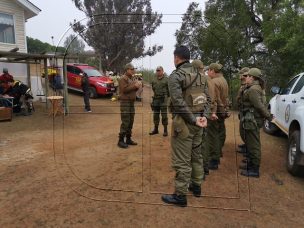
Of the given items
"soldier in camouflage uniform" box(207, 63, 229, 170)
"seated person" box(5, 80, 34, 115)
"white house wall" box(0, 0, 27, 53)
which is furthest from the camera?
"white house wall" box(0, 0, 27, 53)

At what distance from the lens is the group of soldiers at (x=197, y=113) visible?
3.67 m

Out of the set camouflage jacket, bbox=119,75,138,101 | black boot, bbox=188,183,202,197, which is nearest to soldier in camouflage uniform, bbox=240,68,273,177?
black boot, bbox=188,183,202,197

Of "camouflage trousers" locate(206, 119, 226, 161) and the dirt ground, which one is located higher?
"camouflage trousers" locate(206, 119, 226, 161)

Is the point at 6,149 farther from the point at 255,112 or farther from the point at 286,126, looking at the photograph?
the point at 286,126

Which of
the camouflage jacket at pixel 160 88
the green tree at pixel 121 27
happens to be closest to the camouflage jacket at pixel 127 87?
the green tree at pixel 121 27

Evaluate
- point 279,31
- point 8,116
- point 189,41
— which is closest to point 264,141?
point 189,41

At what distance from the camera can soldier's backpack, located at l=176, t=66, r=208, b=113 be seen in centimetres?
364

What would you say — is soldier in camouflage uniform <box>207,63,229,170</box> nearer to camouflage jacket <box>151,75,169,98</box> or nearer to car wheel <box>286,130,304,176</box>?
car wheel <box>286,130,304,176</box>

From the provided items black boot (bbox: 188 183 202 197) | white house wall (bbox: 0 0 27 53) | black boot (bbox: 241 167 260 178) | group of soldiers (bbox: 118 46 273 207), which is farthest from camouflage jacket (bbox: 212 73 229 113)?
white house wall (bbox: 0 0 27 53)

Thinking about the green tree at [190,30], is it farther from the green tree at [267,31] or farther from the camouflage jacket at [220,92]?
the green tree at [267,31]

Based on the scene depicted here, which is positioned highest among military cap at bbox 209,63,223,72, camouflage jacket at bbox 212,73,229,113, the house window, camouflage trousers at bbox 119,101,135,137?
the house window

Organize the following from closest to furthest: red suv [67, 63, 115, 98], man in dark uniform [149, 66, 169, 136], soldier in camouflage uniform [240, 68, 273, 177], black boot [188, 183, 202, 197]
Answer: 1. black boot [188, 183, 202, 197]
2. soldier in camouflage uniform [240, 68, 273, 177]
3. man in dark uniform [149, 66, 169, 136]
4. red suv [67, 63, 115, 98]

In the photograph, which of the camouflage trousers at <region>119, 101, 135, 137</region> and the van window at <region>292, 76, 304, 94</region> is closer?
the van window at <region>292, 76, 304, 94</region>

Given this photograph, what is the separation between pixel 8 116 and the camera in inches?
389
